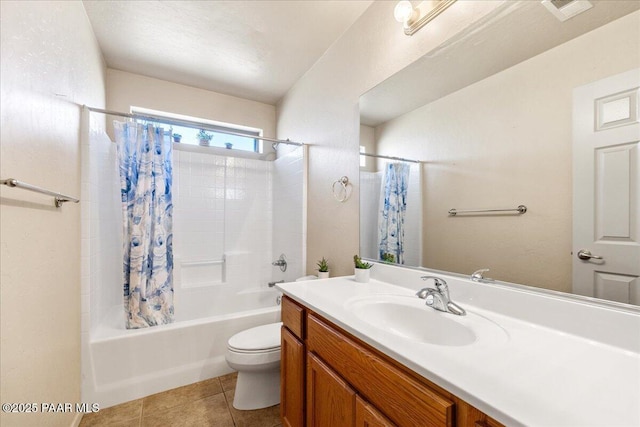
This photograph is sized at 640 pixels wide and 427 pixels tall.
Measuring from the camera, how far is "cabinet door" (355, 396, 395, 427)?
28.9 inches

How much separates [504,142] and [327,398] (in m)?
1.15

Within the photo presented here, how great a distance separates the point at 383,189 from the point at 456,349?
3.45 ft

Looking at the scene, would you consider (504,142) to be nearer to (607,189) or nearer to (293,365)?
(607,189)

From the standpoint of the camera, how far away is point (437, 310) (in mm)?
1036

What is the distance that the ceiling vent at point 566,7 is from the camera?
854 mm

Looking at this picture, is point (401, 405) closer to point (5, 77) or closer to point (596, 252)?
point (596, 252)

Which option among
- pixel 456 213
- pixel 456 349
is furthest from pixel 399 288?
pixel 456 349

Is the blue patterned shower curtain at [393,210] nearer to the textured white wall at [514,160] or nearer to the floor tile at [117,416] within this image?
the textured white wall at [514,160]

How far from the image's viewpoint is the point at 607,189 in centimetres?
80

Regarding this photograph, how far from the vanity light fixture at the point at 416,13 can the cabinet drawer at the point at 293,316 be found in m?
1.45

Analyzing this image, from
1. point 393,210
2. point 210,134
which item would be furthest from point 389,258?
point 210,134

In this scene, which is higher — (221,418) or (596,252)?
(596,252)

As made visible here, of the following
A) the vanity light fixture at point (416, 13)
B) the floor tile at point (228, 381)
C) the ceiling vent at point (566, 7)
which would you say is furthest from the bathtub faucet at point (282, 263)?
the ceiling vent at point (566, 7)

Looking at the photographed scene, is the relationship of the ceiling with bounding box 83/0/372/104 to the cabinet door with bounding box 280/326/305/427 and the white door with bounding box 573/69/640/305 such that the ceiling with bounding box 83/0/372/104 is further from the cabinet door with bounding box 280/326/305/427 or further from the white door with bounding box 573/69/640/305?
the cabinet door with bounding box 280/326/305/427
